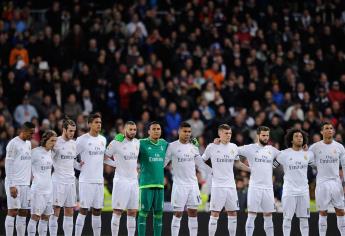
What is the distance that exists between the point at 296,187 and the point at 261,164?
90 cm

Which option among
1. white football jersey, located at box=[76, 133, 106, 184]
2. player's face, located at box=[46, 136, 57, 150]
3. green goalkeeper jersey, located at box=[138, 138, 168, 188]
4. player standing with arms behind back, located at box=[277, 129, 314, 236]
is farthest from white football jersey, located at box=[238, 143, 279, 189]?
player's face, located at box=[46, 136, 57, 150]

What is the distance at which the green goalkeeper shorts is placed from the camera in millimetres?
23062

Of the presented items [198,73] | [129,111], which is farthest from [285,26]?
[129,111]

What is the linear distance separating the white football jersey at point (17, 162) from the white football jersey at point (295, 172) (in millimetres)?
5543

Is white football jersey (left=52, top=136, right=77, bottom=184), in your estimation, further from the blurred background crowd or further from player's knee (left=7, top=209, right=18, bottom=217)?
the blurred background crowd

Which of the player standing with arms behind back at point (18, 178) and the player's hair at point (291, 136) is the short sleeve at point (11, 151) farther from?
the player's hair at point (291, 136)

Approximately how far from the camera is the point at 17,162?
23172mm

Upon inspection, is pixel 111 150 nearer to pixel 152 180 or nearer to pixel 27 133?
pixel 152 180

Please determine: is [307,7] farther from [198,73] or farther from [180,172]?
[180,172]

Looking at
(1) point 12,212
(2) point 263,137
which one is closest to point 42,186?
(1) point 12,212

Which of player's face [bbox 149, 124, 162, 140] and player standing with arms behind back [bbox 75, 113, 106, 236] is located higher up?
player's face [bbox 149, 124, 162, 140]

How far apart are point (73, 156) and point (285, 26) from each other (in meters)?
13.3

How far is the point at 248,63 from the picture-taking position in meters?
32.9

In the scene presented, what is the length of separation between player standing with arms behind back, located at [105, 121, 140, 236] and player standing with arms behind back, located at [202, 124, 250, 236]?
5.42 ft
